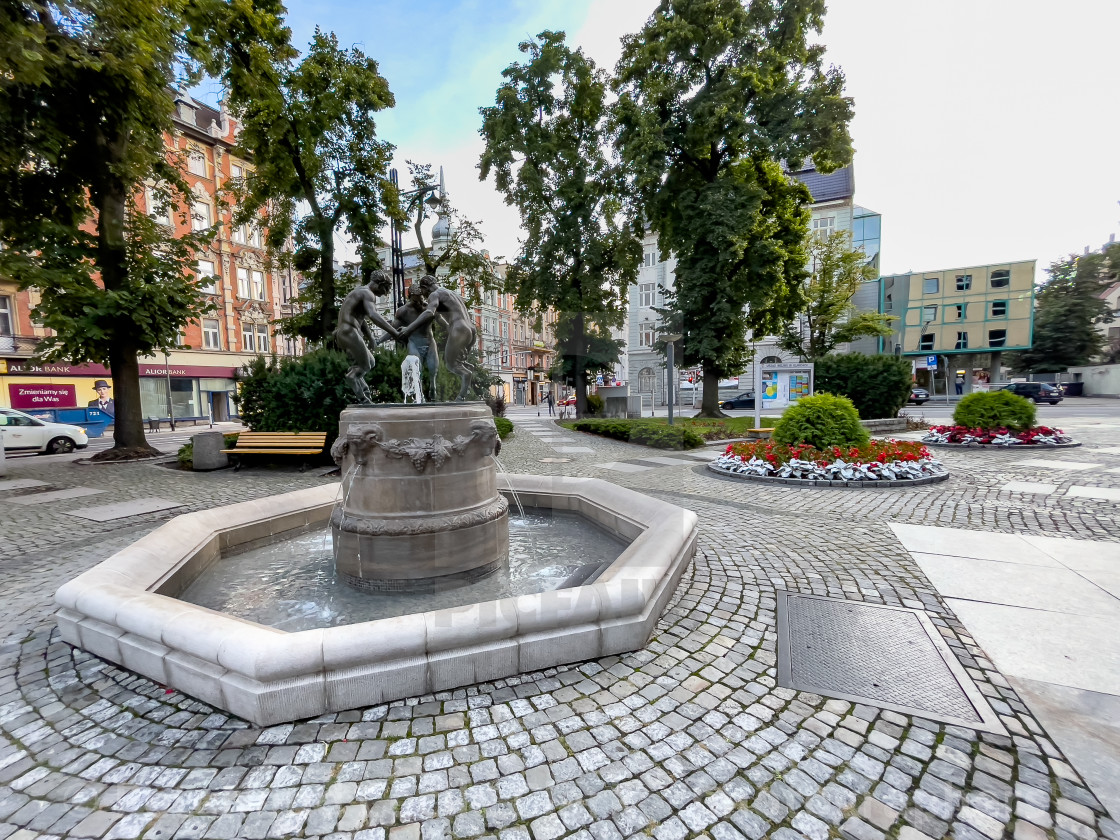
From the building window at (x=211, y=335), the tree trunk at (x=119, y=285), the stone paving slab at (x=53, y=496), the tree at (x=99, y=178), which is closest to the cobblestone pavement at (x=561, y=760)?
the stone paving slab at (x=53, y=496)

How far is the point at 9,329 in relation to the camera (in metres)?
24.0

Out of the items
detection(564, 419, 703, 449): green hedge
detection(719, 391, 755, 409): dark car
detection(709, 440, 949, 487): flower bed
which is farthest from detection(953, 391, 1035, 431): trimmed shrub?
detection(719, 391, 755, 409): dark car

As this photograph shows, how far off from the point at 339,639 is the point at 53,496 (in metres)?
9.91

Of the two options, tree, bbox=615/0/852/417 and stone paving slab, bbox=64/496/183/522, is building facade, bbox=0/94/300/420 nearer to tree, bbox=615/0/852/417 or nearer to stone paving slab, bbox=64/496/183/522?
tree, bbox=615/0/852/417

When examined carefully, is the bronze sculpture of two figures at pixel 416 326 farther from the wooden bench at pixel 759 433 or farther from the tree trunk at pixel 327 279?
the wooden bench at pixel 759 433

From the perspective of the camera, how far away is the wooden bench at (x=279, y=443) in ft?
34.5

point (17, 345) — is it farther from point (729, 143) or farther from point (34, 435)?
point (729, 143)

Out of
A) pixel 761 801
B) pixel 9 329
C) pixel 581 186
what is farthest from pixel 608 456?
pixel 9 329

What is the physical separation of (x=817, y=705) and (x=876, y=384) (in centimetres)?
1997

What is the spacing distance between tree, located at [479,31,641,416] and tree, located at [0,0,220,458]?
13.1m

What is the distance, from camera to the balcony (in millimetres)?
23594

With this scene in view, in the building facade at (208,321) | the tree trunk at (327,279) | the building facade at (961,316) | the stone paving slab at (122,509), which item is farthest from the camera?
the building facade at (961,316)

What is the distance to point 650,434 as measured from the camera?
14.7m

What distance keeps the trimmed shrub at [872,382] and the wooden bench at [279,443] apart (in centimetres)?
1739
